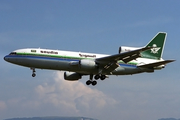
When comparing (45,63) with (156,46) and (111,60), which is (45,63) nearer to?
(111,60)

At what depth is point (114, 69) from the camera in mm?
57344

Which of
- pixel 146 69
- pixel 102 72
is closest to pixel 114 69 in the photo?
pixel 102 72

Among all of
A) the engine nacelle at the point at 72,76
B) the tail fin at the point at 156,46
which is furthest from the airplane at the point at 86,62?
the engine nacelle at the point at 72,76

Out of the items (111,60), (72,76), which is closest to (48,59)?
→ (111,60)

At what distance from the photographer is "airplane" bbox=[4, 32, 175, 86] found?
177 feet

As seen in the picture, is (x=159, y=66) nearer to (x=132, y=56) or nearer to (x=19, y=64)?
(x=132, y=56)

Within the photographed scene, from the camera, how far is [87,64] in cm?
5409

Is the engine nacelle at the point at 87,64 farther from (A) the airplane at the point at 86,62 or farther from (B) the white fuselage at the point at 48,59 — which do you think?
(B) the white fuselage at the point at 48,59

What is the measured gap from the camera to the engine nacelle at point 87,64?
53750 mm

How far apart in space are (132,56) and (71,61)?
9.92 meters

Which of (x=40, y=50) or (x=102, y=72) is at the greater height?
(x=40, y=50)

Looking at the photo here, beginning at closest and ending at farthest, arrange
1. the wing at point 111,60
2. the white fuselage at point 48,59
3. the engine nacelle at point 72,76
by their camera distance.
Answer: the wing at point 111,60, the white fuselage at point 48,59, the engine nacelle at point 72,76

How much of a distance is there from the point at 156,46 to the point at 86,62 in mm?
15961

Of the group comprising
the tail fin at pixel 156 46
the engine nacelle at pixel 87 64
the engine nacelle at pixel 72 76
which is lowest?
the engine nacelle at pixel 72 76
